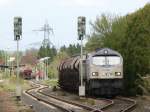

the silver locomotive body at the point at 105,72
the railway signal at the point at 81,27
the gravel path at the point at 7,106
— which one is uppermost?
the railway signal at the point at 81,27

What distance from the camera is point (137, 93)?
3784cm

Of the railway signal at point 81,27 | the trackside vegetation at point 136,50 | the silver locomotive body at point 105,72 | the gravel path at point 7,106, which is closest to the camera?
the gravel path at point 7,106

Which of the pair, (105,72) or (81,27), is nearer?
(81,27)

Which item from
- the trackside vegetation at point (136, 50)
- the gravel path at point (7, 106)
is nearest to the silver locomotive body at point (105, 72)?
the trackside vegetation at point (136, 50)

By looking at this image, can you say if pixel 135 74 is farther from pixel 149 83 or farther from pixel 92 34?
pixel 92 34

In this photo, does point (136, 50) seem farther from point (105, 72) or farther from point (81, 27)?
point (81, 27)

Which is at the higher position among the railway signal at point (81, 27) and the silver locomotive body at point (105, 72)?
the railway signal at point (81, 27)

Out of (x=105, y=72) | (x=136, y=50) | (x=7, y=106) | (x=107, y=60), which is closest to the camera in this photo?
(x=7, y=106)

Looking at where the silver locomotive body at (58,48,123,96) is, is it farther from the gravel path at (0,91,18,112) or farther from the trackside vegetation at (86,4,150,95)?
the gravel path at (0,91,18,112)

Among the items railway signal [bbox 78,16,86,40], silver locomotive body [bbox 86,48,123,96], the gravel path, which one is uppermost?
railway signal [bbox 78,16,86,40]

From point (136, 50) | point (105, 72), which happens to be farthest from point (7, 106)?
point (136, 50)

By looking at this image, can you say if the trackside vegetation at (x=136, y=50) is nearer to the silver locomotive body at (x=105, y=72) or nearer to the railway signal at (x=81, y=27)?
the silver locomotive body at (x=105, y=72)

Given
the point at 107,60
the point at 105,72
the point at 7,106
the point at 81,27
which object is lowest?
the point at 7,106

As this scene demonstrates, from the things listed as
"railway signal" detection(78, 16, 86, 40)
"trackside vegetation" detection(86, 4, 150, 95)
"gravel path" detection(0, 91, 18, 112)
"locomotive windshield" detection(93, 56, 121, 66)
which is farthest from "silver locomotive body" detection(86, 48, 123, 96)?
"gravel path" detection(0, 91, 18, 112)
